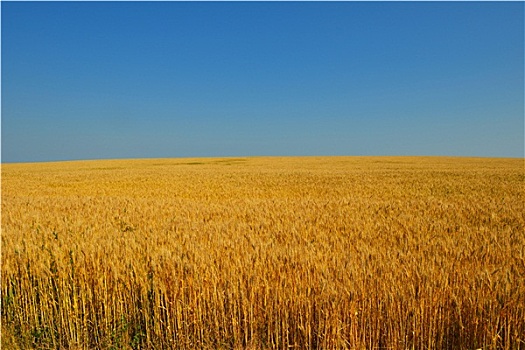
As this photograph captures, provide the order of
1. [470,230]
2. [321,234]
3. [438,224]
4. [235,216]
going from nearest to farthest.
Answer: [321,234] < [470,230] < [438,224] < [235,216]

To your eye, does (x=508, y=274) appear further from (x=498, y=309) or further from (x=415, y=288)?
(x=415, y=288)

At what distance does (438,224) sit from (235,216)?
4.38m

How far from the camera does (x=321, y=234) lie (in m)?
6.01

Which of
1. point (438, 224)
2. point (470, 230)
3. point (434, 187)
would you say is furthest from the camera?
point (434, 187)

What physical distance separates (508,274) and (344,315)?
1.95 meters

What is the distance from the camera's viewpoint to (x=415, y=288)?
11.6 feet

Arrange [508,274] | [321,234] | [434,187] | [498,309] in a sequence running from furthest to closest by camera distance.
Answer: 1. [434,187]
2. [321,234]
3. [508,274]
4. [498,309]

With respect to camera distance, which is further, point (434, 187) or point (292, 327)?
point (434, 187)

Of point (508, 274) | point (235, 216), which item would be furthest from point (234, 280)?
point (235, 216)

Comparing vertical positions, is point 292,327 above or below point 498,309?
below

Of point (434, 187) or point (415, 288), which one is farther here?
point (434, 187)

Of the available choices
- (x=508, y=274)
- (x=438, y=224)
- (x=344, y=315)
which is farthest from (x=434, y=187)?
(x=344, y=315)

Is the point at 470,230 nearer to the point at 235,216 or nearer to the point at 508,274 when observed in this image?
the point at 508,274

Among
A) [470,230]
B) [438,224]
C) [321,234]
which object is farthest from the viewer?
[438,224]
